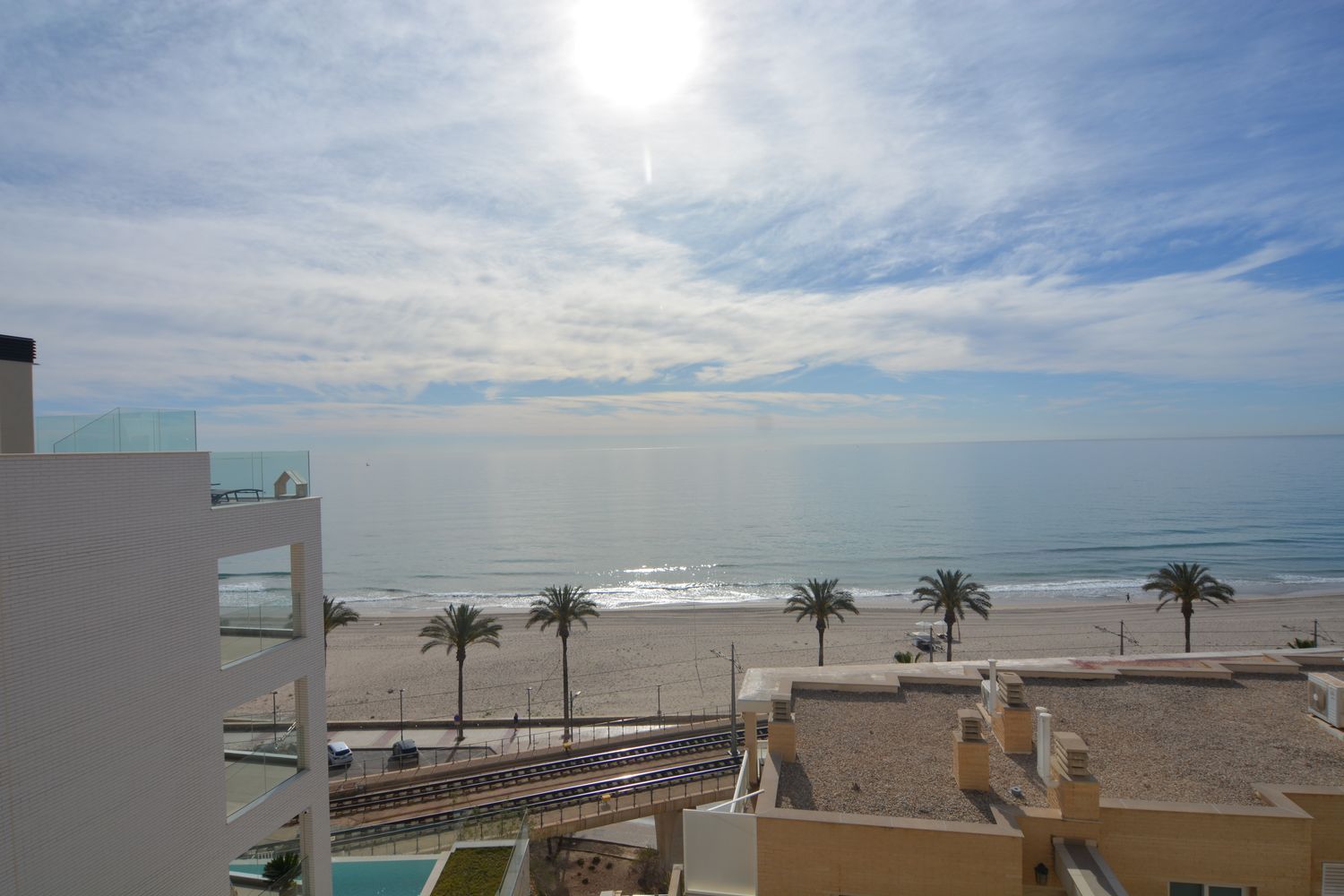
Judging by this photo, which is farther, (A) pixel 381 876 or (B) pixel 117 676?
(A) pixel 381 876

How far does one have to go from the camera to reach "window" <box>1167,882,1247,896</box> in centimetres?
992

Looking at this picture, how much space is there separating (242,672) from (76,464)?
4544 millimetres

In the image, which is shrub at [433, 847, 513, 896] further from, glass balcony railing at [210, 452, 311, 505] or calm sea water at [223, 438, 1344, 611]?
calm sea water at [223, 438, 1344, 611]

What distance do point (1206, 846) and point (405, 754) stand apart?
2945cm

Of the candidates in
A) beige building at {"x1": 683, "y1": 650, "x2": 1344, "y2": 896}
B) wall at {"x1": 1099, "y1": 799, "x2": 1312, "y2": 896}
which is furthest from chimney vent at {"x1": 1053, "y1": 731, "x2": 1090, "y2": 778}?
wall at {"x1": 1099, "y1": 799, "x2": 1312, "y2": 896}

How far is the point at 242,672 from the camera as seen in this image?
39.9 ft

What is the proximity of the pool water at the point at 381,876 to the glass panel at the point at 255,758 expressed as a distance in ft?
15.2

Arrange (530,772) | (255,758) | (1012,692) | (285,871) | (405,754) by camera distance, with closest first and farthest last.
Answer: (255,758) < (1012,692) < (285,871) < (530,772) < (405,754)

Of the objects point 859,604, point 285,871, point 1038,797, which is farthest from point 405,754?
point 859,604

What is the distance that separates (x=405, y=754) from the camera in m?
31.6

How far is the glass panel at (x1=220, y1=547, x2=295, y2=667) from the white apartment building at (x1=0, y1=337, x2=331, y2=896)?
0.04 meters

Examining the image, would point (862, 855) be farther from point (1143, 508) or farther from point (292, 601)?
point (1143, 508)

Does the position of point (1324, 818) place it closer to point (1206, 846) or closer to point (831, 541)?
point (1206, 846)

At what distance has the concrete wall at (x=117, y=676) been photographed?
27.8 ft
